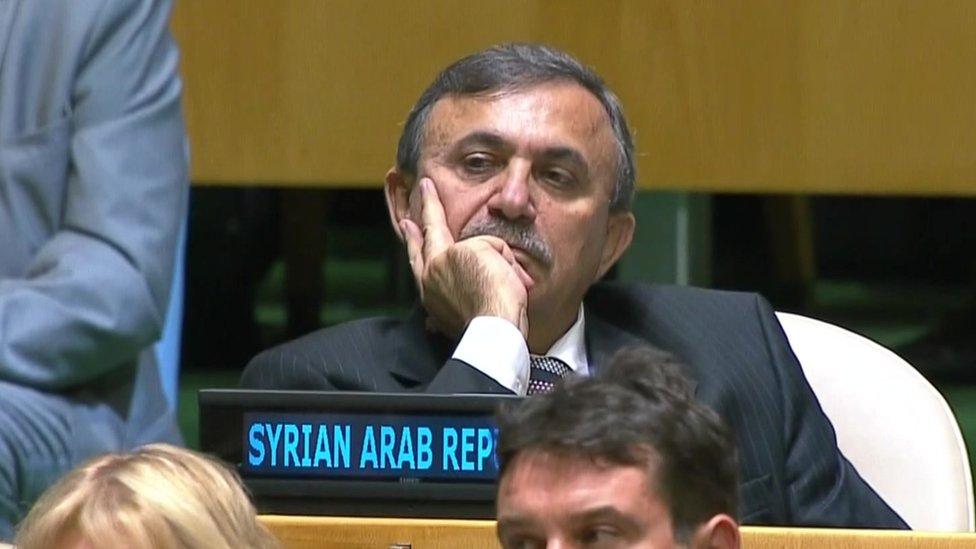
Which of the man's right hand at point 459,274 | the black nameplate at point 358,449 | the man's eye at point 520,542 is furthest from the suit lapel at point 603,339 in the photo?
the man's eye at point 520,542

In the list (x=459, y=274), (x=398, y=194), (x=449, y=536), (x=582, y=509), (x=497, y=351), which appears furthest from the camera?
(x=398, y=194)

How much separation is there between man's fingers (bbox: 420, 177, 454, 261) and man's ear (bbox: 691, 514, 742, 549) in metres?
1.06

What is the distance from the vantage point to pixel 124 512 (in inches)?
84.8

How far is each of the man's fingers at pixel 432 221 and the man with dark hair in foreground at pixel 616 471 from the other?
0.95 m

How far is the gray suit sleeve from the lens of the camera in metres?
3.31

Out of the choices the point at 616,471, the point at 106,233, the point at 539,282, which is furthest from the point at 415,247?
the point at 616,471

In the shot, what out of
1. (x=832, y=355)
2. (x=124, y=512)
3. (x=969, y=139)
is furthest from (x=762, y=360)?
(x=969, y=139)

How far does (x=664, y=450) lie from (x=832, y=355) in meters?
1.23

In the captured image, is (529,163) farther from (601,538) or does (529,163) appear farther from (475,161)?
(601,538)

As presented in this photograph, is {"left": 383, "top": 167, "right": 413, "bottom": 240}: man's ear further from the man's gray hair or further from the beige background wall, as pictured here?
the beige background wall

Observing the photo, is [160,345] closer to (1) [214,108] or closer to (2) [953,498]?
(1) [214,108]

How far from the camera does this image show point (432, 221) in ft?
10.5

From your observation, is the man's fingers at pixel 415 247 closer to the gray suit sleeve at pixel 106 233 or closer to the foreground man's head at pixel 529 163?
the foreground man's head at pixel 529 163

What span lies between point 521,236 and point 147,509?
1.14 metres
